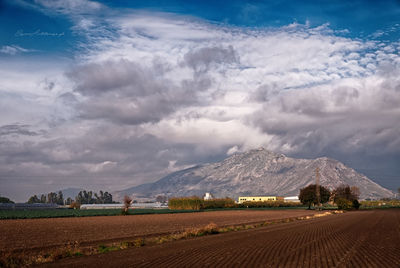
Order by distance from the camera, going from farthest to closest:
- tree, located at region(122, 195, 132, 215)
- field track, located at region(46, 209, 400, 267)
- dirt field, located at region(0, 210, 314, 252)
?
tree, located at region(122, 195, 132, 215) < dirt field, located at region(0, 210, 314, 252) < field track, located at region(46, 209, 400, 267)

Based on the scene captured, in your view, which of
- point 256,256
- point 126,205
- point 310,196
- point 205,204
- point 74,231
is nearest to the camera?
point 256,256

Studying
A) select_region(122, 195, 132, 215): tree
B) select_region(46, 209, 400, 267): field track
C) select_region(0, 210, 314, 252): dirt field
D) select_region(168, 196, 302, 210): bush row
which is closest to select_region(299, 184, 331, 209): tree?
select_region(168, 196, 302, 210): bush row

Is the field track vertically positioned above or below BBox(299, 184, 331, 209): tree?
below

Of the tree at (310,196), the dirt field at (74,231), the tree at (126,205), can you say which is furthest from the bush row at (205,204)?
the dirt field at (74,231)

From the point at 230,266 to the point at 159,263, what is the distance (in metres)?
3.80

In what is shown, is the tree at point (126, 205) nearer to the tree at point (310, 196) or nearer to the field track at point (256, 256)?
the tree at point (310, 196)

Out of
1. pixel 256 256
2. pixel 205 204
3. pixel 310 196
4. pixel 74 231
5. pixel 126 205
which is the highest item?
pixel 310 196

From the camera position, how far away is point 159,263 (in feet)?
70.1

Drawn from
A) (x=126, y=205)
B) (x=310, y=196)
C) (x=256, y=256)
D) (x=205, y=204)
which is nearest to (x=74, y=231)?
(x=256, y=256)

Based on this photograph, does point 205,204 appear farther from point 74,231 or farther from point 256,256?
point 256,256

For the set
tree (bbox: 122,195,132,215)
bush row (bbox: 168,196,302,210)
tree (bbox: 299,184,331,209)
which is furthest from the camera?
tree (bbox: 299,184,331,209)

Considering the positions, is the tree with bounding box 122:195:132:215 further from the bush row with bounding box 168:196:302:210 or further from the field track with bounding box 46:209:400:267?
the field track with bounding box 46:209:400:267

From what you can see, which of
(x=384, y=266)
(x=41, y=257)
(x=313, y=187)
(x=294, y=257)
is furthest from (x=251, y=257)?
(x=313, y=187)

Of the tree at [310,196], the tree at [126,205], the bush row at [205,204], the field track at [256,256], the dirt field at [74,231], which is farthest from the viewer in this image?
the tree at [310,196]
